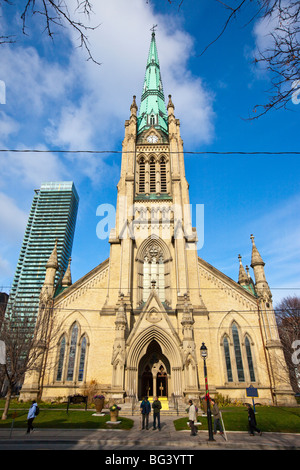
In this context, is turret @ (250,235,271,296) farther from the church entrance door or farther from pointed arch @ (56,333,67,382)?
pointed arch @ (56,333,67,382)

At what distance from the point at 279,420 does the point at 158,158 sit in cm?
2733

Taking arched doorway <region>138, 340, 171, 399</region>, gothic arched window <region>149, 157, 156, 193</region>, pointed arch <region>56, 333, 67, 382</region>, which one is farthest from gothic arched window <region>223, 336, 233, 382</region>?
gothic arched window <region>149, 157, 156, 193</region>

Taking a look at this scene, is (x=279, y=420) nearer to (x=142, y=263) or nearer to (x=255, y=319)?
(x=255, y=319)

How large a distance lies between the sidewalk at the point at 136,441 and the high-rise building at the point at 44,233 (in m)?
111

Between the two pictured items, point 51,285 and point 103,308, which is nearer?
point 103,308

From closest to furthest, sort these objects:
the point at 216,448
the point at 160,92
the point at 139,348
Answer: the point at 216,448 → the point at 139,348 → the point at 160,92

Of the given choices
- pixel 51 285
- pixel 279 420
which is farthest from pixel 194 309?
pixel 51 285

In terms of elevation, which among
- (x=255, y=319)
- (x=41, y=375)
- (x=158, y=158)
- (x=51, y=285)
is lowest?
(x=41, y=375)

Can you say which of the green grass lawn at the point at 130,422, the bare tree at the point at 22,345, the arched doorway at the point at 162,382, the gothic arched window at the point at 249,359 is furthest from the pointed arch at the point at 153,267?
the green grass lawn at the point at 130,422

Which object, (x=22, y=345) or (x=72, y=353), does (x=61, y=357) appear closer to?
(x=72, y=353)

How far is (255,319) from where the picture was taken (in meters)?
23.8

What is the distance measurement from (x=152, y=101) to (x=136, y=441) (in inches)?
1692

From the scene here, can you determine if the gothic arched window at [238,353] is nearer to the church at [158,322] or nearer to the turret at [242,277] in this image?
the church at [158,322]

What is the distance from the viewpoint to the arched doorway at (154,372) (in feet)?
73.8
